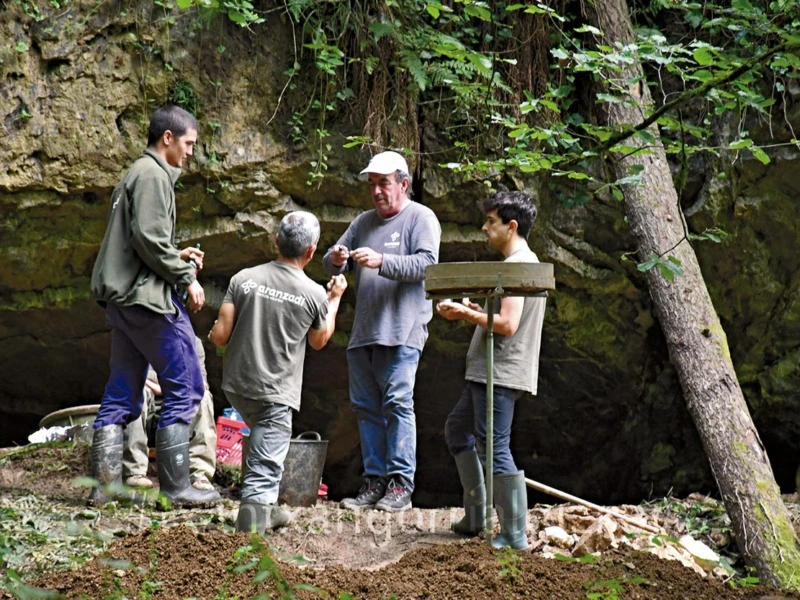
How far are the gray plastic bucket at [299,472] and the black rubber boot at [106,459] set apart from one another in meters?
0.98

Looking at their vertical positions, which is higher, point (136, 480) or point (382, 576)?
point (136, 480)

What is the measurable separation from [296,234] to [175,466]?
4.66 feet

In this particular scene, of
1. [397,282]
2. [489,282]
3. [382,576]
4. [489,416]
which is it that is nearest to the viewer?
[382,576]

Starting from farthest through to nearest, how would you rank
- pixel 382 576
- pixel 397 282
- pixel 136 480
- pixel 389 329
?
pixel 397 282
pixel 389 329
pixel 136 480
pixel 382 576

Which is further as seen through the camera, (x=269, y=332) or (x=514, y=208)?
(x=514, y=208)

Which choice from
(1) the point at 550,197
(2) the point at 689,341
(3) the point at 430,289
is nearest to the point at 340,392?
(1) the point at 550,197

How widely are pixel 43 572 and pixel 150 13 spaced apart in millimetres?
4332

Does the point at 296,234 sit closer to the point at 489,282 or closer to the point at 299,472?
the point at 489,282

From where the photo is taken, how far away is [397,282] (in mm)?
5555

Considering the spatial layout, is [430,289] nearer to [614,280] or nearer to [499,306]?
[499,306]

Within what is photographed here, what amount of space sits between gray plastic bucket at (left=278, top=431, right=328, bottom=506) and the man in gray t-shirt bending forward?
727 millimetres

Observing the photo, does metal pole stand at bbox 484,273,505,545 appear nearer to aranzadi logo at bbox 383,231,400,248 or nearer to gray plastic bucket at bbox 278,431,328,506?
aranzadi logo at bbox 383,231,400,248

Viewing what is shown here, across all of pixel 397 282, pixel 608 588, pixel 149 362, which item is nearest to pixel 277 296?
pixel 149 362

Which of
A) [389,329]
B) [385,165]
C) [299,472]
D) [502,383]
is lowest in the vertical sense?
[299,472]
